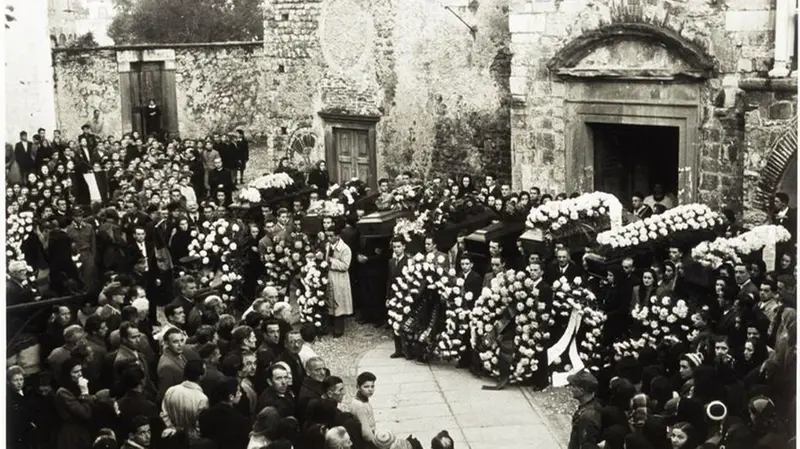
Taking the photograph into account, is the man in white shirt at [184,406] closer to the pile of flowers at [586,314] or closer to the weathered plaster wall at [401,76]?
the pile of flowers at [586,314]

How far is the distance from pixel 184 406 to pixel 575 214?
538cm

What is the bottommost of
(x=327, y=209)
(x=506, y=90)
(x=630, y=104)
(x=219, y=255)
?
(x=219, y=255)

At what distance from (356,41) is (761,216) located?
888 centimetres

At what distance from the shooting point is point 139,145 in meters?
21.9

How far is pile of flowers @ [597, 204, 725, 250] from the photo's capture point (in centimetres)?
1158

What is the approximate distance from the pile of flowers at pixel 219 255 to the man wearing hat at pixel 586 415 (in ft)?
19.6

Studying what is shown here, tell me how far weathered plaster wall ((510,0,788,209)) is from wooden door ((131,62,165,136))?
11788 mm

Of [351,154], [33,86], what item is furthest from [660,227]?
[33,86]

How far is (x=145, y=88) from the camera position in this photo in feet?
83.4

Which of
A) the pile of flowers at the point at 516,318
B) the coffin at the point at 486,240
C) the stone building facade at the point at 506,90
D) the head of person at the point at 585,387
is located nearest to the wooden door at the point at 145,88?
the stone building facade at the point at 506,90

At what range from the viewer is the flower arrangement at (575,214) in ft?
39.6

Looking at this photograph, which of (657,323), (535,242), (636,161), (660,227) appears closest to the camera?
(657,323)

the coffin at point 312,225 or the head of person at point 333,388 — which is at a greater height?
the coffin at point 312,225

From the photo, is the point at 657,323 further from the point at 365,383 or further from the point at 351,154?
the point at 351,154
